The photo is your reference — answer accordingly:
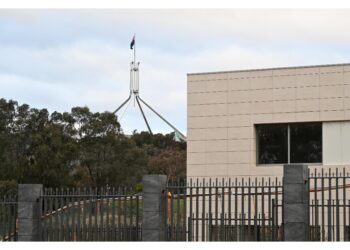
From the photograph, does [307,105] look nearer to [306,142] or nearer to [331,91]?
[331,91]

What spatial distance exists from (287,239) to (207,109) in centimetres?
Result: 1215

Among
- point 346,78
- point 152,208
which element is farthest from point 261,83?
point 152,208

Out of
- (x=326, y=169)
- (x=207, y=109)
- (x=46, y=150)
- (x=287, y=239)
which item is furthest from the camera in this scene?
(x=46, y=150)

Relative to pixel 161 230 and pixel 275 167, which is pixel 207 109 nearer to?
pixel 275 167

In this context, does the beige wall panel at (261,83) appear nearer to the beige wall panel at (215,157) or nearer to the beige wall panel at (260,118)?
the beige wall panel at (260,118)

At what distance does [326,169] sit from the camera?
78.5 feet

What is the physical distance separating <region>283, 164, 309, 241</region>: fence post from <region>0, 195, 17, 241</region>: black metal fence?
220 inches

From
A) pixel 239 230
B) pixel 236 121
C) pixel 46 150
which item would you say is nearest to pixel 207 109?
pixel 236 121

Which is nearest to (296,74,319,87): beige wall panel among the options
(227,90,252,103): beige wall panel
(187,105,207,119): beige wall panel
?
(227,90,252,103): beige wall panel

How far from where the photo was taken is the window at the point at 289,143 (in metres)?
24.3

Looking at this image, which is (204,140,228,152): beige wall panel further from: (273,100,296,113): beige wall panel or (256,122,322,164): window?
(273,100,296,113): beige wall panel

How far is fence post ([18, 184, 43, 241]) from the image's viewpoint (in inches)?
600

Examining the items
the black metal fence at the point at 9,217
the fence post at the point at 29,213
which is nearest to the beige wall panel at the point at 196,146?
the black metal fence at the point at 9,217

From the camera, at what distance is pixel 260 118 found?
82.2 ft
